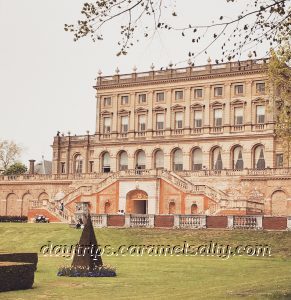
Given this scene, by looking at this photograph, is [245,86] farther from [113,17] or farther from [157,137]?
[113,17]

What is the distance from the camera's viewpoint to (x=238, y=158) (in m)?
70.9

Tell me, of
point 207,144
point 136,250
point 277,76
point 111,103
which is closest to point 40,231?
point 136,250

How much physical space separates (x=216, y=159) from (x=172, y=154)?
5.04m

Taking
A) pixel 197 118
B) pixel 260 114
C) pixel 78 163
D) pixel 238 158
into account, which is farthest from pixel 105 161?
pixel 260 114

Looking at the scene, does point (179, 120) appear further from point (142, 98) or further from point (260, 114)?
point (260, 114)

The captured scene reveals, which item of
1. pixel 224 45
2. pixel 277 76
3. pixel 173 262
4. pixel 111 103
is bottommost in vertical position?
pixel 173 262

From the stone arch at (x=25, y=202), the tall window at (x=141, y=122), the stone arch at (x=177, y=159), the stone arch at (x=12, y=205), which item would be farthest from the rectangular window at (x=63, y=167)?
the stone arch at (x=177, y=159)

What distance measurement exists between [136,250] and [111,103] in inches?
1549

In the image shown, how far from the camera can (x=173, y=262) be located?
113ft

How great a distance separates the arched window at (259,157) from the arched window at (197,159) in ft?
20.7

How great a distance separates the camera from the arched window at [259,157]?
6912 centimetres

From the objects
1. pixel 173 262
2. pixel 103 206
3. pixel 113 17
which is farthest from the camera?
pixel 103 206

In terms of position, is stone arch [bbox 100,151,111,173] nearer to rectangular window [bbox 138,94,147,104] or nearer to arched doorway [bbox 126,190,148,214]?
rectangular window [bbox 138,94,147,104]

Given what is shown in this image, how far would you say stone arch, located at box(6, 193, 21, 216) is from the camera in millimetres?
79500
